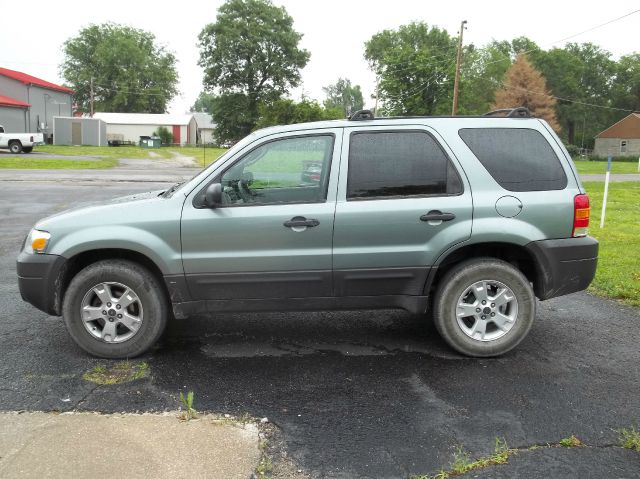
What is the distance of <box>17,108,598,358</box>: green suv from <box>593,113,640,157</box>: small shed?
8144 centimetres

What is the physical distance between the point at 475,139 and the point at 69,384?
3513 mm

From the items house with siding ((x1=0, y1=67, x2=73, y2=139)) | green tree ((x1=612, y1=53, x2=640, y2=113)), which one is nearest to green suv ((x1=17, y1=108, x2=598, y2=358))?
house with siding ((x1=0, y1=67, x2=73, y2=139))

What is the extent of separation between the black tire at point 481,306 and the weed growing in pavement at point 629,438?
49.6 inches

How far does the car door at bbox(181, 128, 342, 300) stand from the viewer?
14.5ft

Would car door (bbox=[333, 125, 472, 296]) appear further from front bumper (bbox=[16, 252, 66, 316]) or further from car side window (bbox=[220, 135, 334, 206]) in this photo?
front bumper (bbox=[16, 252, 66, 316])

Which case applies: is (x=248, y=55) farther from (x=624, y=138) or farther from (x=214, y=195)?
(x=214, y=195)

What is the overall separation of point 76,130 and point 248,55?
74.1ft

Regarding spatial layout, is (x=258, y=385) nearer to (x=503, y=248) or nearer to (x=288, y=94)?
(x=503, y=248)

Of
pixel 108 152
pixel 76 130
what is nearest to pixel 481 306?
pixel 108 152

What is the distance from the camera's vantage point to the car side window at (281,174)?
4547 millimetres

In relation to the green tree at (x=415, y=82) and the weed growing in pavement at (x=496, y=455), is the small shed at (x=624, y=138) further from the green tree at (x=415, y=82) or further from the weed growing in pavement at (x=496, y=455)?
the weed growing in pavement at (x=496, y=455)

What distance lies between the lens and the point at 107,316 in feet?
14.8

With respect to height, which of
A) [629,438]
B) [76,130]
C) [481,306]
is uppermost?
[76,130]

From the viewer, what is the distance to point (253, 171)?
15.2ft
